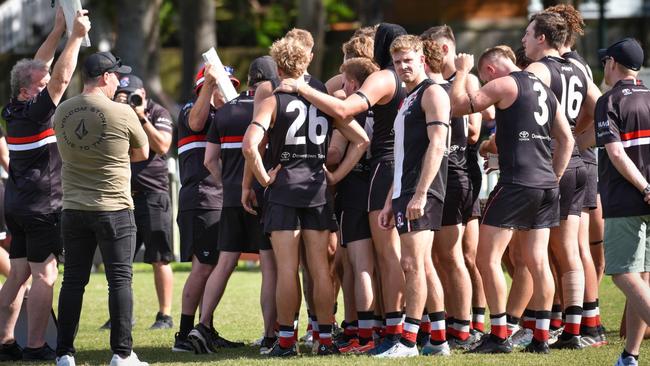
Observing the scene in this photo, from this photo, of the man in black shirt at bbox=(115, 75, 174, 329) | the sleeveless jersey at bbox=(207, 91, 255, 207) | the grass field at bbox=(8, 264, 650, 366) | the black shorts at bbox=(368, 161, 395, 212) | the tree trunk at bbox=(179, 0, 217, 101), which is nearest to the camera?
the grass field at bbox=(8, 264, 650, 366)

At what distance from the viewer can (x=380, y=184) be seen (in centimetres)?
796

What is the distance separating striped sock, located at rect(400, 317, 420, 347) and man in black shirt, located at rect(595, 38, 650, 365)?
1362 mm

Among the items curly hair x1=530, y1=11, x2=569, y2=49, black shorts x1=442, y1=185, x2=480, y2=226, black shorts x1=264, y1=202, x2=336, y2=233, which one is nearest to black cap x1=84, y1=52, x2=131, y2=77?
black shorts x1=264, y1=202, x2=336, y2=233

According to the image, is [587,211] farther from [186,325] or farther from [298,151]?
[186,325]

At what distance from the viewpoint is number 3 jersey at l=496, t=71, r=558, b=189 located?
7641mm

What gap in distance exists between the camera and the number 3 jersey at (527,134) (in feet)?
25.1

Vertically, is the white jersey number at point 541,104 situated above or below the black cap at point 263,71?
below

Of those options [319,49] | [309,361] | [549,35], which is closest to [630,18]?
[319,49]

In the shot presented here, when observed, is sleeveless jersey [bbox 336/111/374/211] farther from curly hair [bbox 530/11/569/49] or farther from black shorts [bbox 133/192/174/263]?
black shorts [bbox 133/192/174/263]

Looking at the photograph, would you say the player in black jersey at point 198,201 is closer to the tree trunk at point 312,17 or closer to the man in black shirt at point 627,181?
the man in black shirt at point 627,181

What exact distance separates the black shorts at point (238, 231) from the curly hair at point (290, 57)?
4.51ft

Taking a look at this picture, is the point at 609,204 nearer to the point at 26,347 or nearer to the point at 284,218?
the point at 284,218

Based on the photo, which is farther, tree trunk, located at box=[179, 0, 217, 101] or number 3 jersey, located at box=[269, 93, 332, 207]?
tree trunk, located at box=[179, 0, 217, 101]

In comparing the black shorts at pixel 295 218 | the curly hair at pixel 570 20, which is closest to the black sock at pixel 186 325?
the black shorts at pixel 295 218
